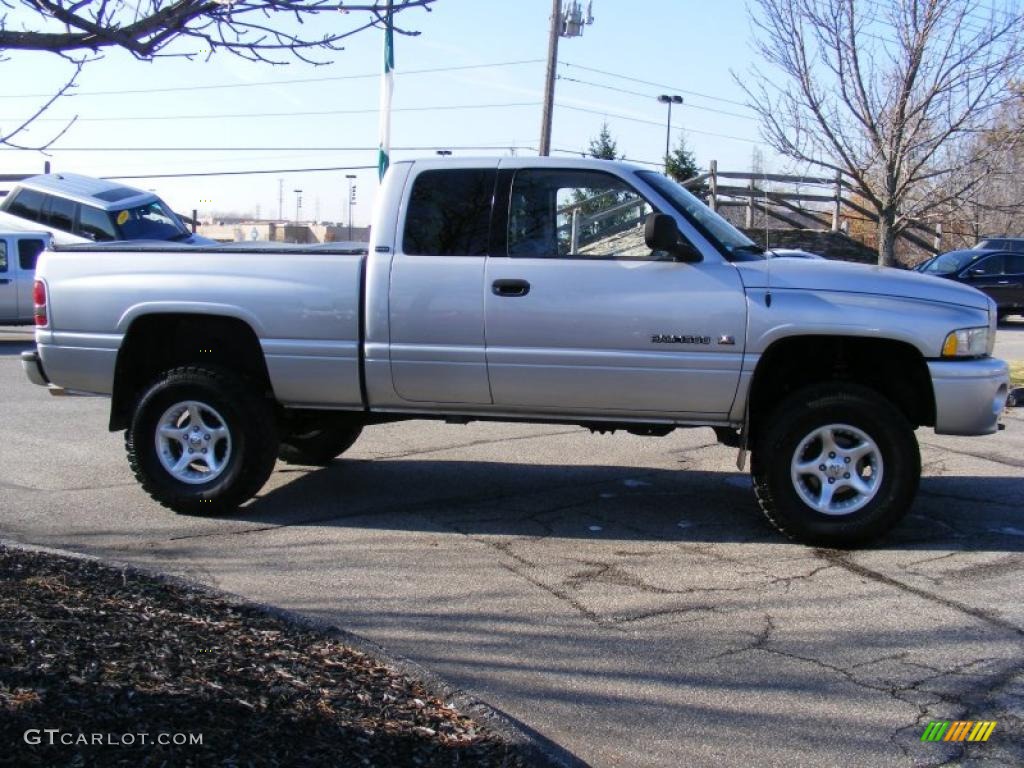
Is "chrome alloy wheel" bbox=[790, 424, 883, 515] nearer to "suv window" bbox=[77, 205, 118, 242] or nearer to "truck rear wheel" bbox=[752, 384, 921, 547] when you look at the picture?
"truck rear wheel" bbox=[752, 384, 921, 547]

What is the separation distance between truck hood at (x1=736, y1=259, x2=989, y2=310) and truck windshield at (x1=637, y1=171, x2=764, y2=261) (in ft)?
0.67

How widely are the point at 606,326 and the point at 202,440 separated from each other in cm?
262

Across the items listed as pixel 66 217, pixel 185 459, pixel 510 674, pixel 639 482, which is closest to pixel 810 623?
pixel 510 674

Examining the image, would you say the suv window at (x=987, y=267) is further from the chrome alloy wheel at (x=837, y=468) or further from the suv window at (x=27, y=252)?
the chrome alloy wheel at (x=837, y=468)

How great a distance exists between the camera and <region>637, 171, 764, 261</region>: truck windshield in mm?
6477

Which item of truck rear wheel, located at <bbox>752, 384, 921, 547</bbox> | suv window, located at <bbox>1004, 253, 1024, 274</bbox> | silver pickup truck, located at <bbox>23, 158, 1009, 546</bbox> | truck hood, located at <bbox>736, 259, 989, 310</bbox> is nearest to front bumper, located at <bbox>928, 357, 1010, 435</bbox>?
silver pickup truck, located at <bbox>23, 158, 1009, 546</bbox>

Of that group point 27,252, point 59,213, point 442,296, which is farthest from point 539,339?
point 59,213

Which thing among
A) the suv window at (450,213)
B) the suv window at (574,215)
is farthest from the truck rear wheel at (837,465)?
the suv window at (450,213)

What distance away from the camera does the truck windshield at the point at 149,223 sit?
→ 20.9 metres

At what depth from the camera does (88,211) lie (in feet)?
68.6

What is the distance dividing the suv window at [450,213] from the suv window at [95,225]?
51.1 feet

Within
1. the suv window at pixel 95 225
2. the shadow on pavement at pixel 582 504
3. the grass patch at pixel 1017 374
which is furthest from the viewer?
the suv window at pixel 95 225

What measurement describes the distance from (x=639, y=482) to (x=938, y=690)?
378 cm

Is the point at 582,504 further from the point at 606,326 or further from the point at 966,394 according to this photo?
the point at 966,394
